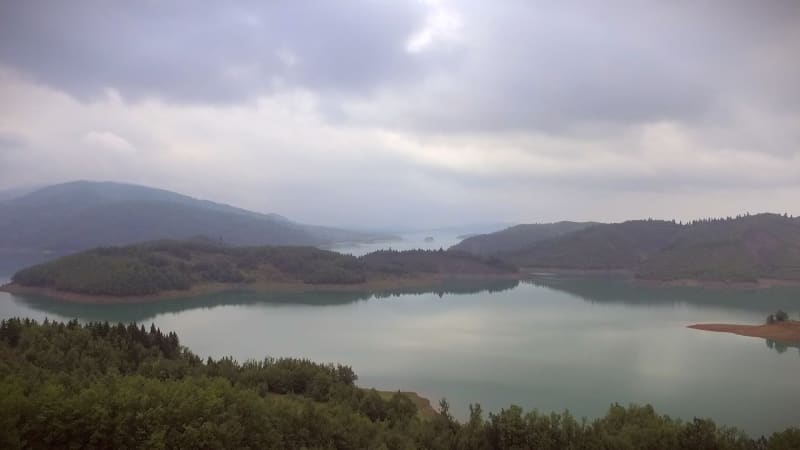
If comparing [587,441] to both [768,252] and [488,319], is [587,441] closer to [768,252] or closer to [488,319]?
[488,319]

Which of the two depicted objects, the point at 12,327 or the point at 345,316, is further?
the point at 345,316

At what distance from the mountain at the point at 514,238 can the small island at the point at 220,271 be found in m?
42.6

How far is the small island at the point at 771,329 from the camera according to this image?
145 feet

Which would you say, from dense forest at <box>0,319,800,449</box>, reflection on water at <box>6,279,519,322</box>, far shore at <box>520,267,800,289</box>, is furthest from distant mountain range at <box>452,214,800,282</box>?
dense forest at <box>0,319,800,449</box>

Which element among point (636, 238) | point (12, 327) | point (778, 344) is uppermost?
point (636, 238)

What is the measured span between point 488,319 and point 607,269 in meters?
62.4

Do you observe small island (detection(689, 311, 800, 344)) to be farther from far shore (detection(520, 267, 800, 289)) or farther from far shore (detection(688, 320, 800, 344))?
far shore (detection(520, 267, 800, 289))

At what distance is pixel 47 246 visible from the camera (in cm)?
13925

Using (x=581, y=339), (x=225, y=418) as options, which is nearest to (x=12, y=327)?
(x=225, y=418)

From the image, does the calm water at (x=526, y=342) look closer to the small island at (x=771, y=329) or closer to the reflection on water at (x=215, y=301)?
the reflection on water at (x=215, y=301)

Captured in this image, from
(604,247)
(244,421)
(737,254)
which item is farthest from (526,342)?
(604,247)

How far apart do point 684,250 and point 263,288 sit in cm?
7465

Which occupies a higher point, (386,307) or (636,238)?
(636,238)

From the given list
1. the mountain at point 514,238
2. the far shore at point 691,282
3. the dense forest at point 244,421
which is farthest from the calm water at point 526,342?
the mountain at point 514,238
